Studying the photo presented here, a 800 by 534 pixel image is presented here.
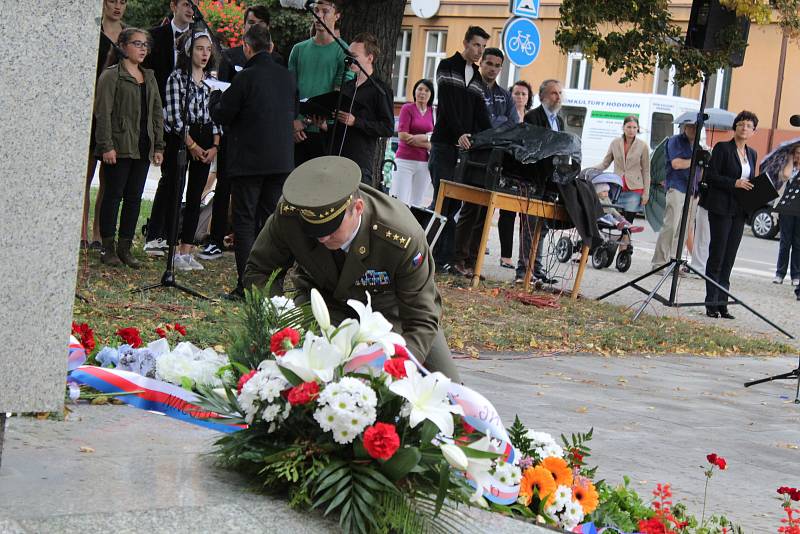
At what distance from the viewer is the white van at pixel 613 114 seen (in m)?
28.8

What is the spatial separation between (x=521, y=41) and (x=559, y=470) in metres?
10.2

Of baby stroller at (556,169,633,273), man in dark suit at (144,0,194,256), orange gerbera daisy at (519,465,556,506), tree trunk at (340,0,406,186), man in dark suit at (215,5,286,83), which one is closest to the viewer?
orange gerbera daisy at (519,465,556,506)

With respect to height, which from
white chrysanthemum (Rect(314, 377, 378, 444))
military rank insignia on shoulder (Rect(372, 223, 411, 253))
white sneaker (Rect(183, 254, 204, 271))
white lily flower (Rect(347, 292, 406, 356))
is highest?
military rank insignia on shoulder (Rect(372, 223, 411, 253))

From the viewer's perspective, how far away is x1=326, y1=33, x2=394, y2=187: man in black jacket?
10.1 m

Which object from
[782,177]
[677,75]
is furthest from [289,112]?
[782,177]

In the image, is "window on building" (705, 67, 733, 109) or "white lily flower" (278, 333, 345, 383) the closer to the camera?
"white lily flower" (278, 333, 345, 383)

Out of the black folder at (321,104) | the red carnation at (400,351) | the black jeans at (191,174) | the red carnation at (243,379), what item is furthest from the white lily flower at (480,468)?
the black jeans at (191,174)

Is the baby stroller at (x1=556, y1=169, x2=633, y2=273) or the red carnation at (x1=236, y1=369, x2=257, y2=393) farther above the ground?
the red carnation at (x1=236, y1=369, x2=257, y2=393)

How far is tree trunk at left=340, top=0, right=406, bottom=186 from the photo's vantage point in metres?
11.5

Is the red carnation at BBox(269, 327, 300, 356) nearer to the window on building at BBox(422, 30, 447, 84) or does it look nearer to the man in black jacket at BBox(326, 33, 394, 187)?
the man in black jacket at BBox(326, 33, 394, 187)

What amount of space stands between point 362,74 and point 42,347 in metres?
7.02

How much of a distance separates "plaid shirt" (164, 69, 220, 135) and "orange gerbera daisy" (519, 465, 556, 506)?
675cm

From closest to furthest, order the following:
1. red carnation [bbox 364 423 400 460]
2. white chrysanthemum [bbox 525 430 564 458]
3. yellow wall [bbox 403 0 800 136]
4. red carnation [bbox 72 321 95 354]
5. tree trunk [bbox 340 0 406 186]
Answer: red carnation [bbox 364 423 400 460] → white chrysanthemum [bbox 525 430 564 458] → red carnation [bbox 72 321 95 354] → tree trunk [bbox 340 0 406 186] → yellow wall [bbox 403 0 800 136]

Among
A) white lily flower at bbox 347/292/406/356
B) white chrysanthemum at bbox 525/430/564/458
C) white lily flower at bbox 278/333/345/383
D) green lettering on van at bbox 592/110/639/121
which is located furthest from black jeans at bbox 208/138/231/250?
green lettering on van at bbox 592/110/639/121
